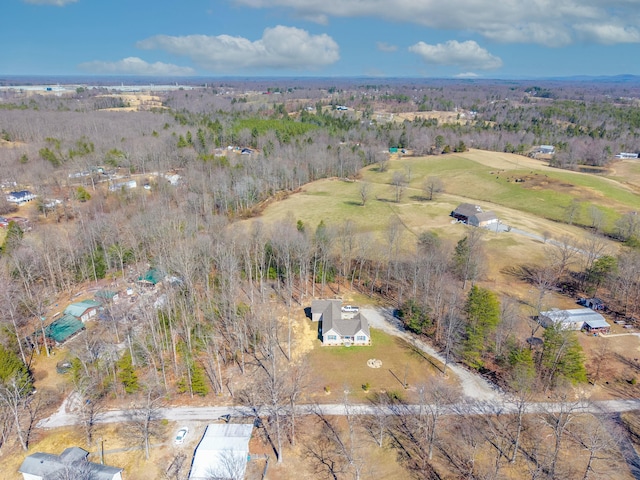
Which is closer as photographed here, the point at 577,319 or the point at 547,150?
the point at 577,319

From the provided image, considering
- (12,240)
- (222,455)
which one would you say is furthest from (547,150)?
(12,240)

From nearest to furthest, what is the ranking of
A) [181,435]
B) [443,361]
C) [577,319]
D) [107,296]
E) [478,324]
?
[181,435]
[478,324]
[443,361]
[577,319]
[107,296]

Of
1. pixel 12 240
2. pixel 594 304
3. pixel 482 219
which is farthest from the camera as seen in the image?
pixel 482 219

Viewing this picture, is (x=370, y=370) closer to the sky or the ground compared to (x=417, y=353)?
closer to the ground

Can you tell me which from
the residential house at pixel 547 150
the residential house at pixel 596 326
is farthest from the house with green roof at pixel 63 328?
the residential house at pixel 547 150

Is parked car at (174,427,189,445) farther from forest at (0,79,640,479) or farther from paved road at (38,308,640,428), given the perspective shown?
paved road at (38,308,640,428)

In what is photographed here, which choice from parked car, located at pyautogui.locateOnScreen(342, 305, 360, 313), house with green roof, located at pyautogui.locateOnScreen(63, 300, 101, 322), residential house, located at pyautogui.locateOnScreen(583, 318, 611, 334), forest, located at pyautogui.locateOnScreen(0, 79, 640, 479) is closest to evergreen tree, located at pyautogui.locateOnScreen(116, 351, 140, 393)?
forest, located at pyautogui.locateOnScreen(0, 79, 640, 479)

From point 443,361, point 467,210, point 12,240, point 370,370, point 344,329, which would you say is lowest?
point 370,370

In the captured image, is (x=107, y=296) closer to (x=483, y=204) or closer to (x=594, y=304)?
(x=594, y=304)
